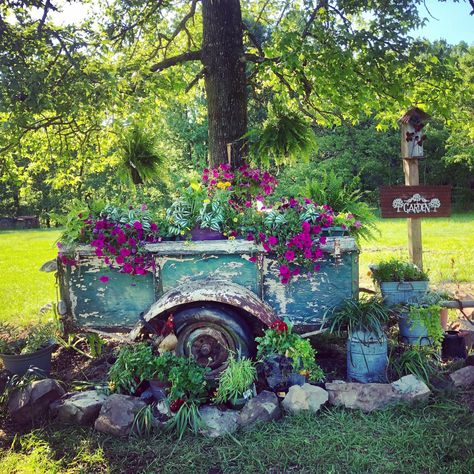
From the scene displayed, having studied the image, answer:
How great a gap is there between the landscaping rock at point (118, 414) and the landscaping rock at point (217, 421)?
451 mm

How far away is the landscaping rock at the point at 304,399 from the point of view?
3393mm

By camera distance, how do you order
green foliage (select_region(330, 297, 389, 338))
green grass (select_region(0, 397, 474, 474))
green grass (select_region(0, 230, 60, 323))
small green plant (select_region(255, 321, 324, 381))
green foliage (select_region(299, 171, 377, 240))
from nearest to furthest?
green grass (select_region(0, 397, 474, 474)) < small green plant (select_region(255, 321, 324, 381)) < green foliage (select_region(330, 297, 389, 338)) < green foliage (select_region(299, 171, 377, 240)) < green grass (select_region(0, 230, 60, 323))

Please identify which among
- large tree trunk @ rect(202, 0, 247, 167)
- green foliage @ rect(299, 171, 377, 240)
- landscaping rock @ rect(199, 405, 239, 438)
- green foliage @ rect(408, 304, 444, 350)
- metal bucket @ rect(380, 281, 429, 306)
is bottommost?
landscaping rock @ rect(199, 405, 239, 438)

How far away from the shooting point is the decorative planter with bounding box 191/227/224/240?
385 centimetres

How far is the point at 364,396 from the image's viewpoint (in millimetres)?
3434

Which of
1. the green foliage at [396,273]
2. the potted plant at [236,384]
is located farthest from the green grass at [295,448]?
the green foliage at [396,273]

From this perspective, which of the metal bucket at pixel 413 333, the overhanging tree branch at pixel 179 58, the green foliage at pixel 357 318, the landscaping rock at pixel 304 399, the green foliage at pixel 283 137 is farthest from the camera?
the overhanging tree branch at pixel 179 58

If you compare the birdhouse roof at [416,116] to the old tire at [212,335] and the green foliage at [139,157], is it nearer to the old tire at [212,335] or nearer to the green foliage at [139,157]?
the green foliage at [139,157]

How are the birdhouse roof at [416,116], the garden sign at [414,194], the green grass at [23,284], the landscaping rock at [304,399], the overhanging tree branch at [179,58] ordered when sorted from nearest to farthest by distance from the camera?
the landscaping rock at [304,399], the garden sign at [414,194], the birdhouse roof at [416,116], the overhanging tree branch at [179,58], the green grass at [23,284]

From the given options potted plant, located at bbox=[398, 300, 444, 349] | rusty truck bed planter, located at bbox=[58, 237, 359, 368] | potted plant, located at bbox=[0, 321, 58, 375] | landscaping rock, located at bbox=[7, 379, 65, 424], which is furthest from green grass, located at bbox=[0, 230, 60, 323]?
potted plant, located at bbox=[398, 300, 444, 349]

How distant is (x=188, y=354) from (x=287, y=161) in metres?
2.80

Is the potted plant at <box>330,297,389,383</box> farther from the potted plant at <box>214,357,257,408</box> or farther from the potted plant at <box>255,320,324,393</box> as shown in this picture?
the potted plant at <box>214,357,257,408</box>

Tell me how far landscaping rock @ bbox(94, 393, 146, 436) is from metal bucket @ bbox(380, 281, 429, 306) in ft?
7.39

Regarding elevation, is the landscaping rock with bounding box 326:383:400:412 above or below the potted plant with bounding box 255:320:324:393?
below
